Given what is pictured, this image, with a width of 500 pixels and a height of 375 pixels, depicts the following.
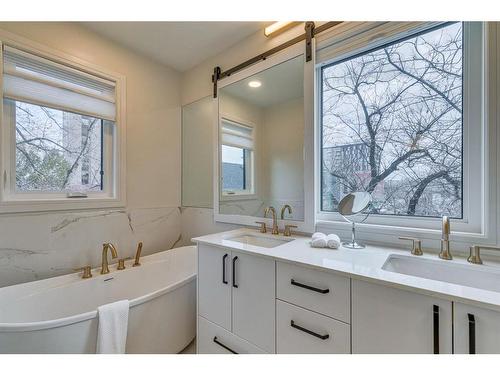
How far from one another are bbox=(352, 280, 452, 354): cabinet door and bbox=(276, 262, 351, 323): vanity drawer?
4 cm

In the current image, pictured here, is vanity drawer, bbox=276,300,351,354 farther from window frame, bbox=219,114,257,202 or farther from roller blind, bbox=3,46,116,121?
roller blind, bbox=3,46,116,121

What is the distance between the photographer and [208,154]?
2.28 metres

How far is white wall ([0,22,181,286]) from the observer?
1.54 m

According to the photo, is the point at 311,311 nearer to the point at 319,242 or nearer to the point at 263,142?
the point at 319,242

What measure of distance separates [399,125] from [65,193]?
8.12ft

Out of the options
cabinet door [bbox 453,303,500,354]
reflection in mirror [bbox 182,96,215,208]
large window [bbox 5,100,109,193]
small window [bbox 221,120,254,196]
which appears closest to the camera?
cabinet door [bbox 453,303,500,354]

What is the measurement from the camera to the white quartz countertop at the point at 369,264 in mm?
717

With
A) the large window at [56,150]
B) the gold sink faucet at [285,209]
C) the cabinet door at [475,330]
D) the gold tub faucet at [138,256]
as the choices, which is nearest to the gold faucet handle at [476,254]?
the cabinet door at [475,330]

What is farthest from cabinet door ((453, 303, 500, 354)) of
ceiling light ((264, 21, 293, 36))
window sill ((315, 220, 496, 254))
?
ceiling light ((264, 21, 293, 36))

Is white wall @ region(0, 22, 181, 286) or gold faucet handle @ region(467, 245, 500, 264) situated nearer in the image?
gold faucet handle @ region(467, 245, 500, 264)

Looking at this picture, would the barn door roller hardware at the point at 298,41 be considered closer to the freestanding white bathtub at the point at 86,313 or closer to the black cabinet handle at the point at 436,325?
the black cabinet handle at the point at 436,325

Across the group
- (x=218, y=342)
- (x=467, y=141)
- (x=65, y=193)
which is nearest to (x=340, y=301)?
(x=218, y=342)

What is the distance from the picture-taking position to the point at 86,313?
115 centimetres
